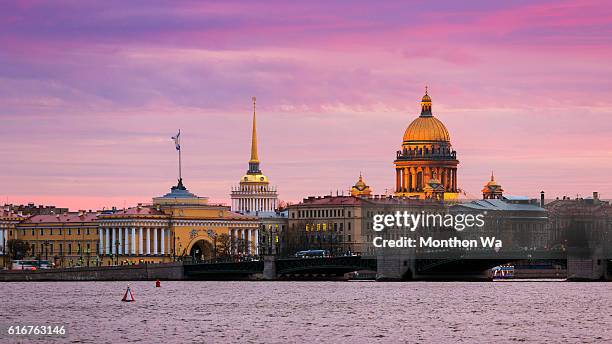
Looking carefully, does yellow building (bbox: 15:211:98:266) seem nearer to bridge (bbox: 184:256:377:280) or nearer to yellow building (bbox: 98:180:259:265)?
yellow building (bbox: 98:180:259:265)

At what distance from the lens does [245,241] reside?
187000 mm

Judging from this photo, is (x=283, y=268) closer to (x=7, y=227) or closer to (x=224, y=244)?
(x=224, y=244)

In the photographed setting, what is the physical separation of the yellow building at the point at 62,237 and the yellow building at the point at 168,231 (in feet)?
6.42

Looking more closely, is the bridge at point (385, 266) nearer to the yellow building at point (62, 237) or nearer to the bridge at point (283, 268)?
the bridge at point (283, 268)

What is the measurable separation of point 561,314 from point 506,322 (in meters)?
6.52

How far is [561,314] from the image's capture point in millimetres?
91188

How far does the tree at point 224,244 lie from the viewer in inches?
7062

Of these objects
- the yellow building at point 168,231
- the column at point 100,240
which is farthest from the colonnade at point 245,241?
the column at point 100,240

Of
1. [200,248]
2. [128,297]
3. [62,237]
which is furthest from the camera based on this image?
[62,237]

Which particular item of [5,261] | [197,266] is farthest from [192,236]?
[197,266]

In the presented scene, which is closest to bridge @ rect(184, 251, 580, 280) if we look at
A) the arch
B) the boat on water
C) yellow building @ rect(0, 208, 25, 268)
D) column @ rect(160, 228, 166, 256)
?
the boat on water

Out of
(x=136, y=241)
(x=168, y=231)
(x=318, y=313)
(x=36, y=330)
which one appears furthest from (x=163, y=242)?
(x=36, y=330)

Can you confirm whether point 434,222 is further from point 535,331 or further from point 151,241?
point 535,331

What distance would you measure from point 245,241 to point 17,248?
20653mm
